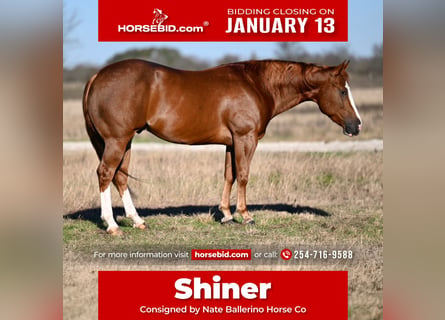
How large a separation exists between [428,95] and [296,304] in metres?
2.24

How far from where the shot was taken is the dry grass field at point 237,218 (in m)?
5.79

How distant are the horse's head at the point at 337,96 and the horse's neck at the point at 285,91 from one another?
0.16m

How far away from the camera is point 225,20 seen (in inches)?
244

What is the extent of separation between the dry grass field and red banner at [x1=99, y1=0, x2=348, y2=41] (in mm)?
2446

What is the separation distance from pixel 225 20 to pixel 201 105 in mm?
2203

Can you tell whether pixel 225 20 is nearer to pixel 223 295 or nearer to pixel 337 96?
pixel 337 96

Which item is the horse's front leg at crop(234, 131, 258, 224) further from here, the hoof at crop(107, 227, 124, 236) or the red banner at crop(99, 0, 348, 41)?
the red banner at crop(99, 0, 348, 41)

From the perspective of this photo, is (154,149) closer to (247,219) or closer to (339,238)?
(247,219)

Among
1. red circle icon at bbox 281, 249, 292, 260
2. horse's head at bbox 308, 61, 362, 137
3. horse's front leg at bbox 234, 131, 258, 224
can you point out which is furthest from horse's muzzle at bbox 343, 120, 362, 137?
red circle icon at bbox 281, 249, 292, 260

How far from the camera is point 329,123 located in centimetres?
2219

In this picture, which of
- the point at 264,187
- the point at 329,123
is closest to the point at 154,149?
the point at 264,187

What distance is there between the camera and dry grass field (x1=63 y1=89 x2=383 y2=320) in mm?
5793

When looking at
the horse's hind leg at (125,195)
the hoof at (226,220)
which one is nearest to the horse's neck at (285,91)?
the hoof at (226,220)

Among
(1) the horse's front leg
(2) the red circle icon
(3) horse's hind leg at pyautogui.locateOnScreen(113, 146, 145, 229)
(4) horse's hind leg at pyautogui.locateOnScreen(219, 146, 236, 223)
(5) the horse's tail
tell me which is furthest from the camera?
(4) horse's hind leg at pyautogui.locateOnScreen(219, 146, 236, 223)
